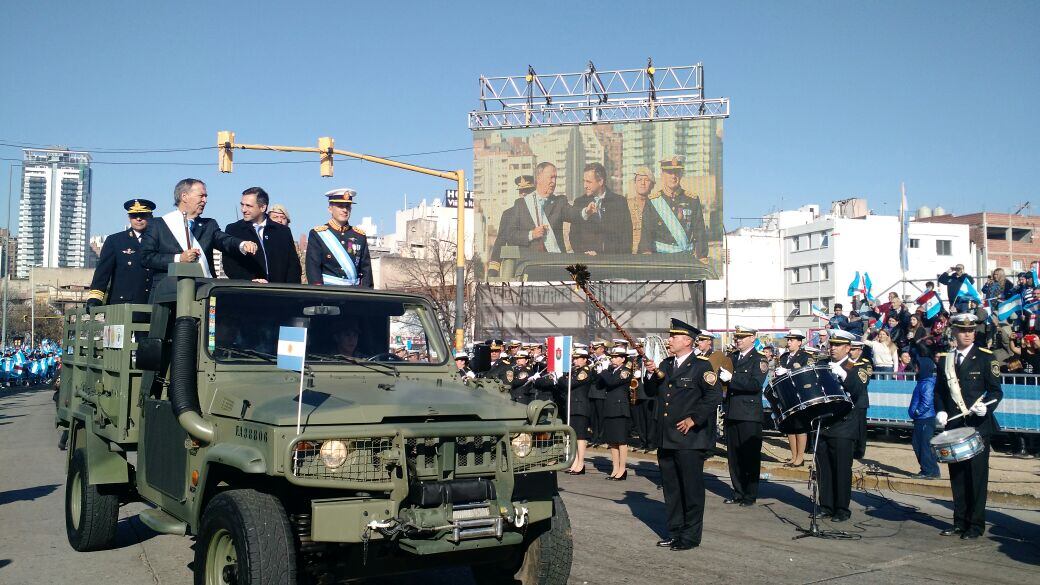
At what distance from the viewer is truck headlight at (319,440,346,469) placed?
518 centimetres

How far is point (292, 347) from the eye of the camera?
568 cm

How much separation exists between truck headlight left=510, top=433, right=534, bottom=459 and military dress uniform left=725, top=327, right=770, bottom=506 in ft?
20.7

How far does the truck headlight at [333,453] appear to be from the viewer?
5.18 m

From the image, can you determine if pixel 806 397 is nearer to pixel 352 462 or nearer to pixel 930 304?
pixel 352 462

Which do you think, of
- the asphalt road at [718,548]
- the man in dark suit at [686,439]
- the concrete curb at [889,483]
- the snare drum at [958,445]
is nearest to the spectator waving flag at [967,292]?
the concrete curb at [889,483]

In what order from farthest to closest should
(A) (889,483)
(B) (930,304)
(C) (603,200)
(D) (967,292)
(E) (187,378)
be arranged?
(C) (603,200)
(D) (967,292)
(B) (930,304)
(A) (889,483)
(E) (187,378)

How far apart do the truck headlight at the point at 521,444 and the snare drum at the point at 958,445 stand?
493 cm

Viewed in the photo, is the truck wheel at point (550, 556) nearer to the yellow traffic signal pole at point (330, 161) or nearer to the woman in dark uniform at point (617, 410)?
the woman in dark uniform at point (617, 410)

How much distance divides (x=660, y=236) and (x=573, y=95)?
6761mm

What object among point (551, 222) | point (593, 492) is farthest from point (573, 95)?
point (593, 492)

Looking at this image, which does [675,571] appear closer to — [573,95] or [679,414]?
[679,414]

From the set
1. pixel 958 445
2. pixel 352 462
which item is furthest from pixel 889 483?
pixel 352 462

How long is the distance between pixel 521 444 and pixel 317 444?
1273 mm

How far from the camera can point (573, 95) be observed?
3859 centimetres
